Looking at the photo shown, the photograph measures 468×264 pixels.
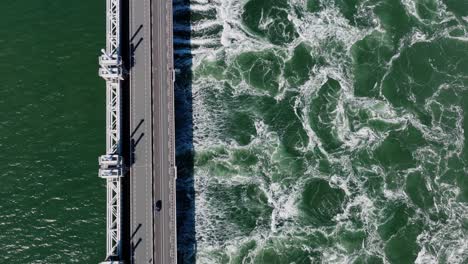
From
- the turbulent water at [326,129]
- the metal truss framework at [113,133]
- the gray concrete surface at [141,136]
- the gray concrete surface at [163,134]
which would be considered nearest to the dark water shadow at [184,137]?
the turbulent water at [326,129]

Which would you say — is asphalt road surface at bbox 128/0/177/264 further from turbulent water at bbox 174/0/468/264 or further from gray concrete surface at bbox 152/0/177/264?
turbulent water at bbox 174/0/468/264

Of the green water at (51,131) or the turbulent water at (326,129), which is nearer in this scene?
the green water at (51,131)

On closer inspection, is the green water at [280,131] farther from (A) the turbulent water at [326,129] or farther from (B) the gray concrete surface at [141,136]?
(B) the gray concrete surface at [141,136]

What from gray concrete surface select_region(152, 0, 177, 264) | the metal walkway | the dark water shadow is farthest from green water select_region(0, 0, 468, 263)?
gray concrete surface select_region(152, 0, 177, 264)

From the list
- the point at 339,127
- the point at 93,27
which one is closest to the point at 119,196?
the point at 93,27

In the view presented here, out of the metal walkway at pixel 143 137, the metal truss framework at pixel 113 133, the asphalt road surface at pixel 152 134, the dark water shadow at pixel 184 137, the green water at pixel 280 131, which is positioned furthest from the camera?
the dark water shadow at pixel 184 137

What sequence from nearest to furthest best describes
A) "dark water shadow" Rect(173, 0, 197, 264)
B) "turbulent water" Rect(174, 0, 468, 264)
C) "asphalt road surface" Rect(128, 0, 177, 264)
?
1. "asphalt road surface" Rect(128, 0, 177, 264)
2. "dark water shadow" Rect(173, 0, 197, 264)
3. "turbulent water" Rect(174, 0, 468, 264)
